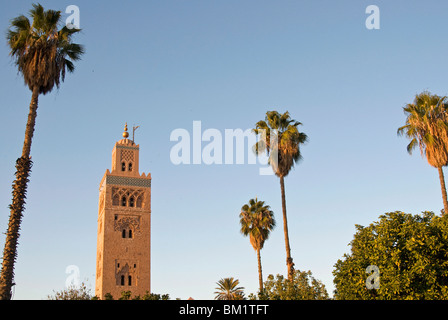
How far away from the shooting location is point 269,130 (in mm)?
35031

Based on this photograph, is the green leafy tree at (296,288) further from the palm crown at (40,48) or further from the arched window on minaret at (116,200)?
the arched window on minaret at (116,200)

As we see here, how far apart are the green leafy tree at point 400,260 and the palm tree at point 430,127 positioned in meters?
6.70

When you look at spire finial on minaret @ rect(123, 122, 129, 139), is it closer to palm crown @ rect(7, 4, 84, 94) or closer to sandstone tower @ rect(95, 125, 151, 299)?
sandstone tower @ rect(95, 125, 151, 299)

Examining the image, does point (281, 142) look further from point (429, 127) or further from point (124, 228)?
point (124, 228)

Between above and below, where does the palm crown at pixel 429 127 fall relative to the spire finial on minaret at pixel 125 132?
below

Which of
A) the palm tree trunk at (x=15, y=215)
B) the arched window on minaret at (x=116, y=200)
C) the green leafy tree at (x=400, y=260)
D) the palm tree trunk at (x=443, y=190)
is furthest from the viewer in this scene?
the arched window on minaret at (x=116, y=200)

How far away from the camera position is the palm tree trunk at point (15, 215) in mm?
18664

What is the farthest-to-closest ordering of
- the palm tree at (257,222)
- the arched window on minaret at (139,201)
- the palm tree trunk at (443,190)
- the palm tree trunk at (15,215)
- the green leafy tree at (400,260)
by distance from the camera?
1. the arched window on minaret at (139,201)
2. the palm tree at (257,222)
3. the palm tree trunk at (443,190)
4. the green leafy tree at (400,260)
5. the palm tree trunk at (15,215)

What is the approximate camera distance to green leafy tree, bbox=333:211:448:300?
71.1ft

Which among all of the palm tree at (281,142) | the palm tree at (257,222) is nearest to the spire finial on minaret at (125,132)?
the palm tree at (257,222)

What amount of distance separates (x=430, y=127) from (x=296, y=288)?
12.2m
